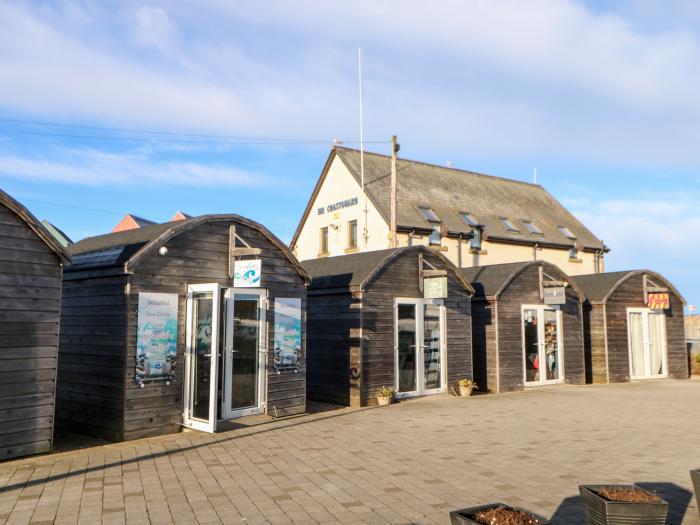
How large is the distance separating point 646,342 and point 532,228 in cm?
1315

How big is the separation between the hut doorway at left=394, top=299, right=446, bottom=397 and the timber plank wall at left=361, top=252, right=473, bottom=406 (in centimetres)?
18

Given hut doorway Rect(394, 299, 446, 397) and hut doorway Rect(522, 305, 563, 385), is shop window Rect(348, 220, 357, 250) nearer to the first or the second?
hut doorway Rect(522, 305, 563, 385)

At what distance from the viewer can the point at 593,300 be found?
1980 centimetres

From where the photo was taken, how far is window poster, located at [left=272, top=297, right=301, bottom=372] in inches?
481

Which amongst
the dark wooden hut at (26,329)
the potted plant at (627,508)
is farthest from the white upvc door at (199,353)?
the potted plant at (627,508)

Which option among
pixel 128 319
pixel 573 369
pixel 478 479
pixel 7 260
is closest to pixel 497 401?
pixel 573 369

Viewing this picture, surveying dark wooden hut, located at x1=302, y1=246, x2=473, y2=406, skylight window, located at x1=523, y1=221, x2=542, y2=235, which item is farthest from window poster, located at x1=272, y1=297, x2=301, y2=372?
skylight window, located at x1=523, y1=221, x2=542, y2=235

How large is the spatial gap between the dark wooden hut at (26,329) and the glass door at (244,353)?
10.4ft

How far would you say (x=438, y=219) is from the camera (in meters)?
28.5

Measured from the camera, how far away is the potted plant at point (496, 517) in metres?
4.43

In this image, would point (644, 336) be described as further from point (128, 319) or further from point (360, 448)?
point (128, 319)

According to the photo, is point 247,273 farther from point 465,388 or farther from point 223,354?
point 465,388

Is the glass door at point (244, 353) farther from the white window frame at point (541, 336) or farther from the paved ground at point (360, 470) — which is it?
the white window frame at point (541, 336)

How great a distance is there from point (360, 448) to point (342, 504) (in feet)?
9.41
